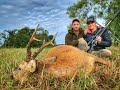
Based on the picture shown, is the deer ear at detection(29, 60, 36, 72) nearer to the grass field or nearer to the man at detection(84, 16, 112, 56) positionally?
the grass field

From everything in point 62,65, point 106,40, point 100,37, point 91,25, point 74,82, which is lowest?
point 74,82

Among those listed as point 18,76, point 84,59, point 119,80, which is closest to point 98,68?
point 84,59

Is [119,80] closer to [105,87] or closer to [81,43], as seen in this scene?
[105,87]

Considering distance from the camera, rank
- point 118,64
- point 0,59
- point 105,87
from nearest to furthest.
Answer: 1. point 105,87
2. point 118,64
3. point 0,59

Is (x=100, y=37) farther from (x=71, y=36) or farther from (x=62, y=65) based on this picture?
(x=62, y=65)

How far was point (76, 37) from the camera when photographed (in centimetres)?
1024

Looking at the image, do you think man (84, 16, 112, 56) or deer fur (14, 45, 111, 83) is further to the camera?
man (84, 16, 112, 56)

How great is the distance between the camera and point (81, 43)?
990cm

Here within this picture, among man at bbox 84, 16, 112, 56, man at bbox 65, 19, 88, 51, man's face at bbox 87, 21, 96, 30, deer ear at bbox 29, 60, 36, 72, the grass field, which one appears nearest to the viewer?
the grass field

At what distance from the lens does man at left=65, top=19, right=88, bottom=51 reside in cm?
991

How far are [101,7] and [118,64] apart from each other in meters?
39.5

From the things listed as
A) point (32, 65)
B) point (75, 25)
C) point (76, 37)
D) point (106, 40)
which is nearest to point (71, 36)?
point (76, 37)

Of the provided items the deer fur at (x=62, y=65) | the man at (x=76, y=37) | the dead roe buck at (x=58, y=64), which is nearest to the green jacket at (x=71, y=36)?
the man at (x=76, y=37)

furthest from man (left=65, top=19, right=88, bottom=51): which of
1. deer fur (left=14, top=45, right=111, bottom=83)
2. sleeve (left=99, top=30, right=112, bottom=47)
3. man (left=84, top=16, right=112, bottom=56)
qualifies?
deer fur (left=14, top=45, right=111, bottom=83)
